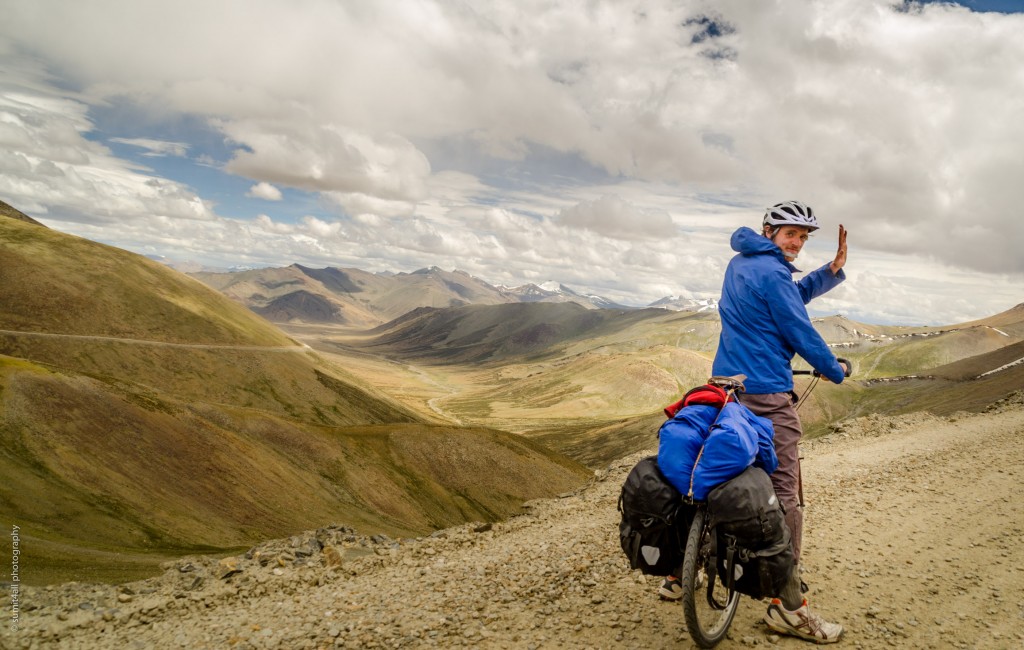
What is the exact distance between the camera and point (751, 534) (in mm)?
6078

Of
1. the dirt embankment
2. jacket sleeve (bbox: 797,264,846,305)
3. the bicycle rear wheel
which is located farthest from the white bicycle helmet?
the dirt embankment

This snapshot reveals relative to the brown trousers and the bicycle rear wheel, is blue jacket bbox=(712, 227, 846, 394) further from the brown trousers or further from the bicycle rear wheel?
the bicycle rear wheel

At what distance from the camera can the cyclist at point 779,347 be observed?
7.13 m

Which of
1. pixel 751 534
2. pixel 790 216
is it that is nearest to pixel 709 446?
pixel 751 534

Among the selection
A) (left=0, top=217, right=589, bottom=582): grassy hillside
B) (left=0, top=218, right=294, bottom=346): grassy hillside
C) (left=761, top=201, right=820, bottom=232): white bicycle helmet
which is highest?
(left=761, top=201, right=820, bottom=232): white bicycle helmet

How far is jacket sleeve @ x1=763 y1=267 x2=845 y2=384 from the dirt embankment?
3.71 meters

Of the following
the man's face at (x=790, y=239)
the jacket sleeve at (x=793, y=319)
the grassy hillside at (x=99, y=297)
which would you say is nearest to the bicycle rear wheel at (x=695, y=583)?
the jacket sleeve at (x=793, y=319)

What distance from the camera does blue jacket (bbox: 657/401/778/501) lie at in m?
6.12

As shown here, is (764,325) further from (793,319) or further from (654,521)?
(654,521)

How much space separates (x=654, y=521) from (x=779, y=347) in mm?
2967

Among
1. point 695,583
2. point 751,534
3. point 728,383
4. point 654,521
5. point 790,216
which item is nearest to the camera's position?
point 751,534

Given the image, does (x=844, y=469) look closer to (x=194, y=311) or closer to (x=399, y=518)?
(x=399, y=518)

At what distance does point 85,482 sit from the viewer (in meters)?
45.4

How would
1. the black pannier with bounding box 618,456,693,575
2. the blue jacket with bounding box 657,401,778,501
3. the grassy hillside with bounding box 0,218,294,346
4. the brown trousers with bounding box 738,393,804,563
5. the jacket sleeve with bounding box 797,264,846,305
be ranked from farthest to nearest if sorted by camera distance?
the grassy hillside with bounding box 0,218,294,346, the jacket sleeve with bounding box 797,264,846,305, the brown trousers with bounding box 738,393,804,563, the black pannier with bounding box 618,456,693,575, the blue jacket with bounding box 657,401,778,501
